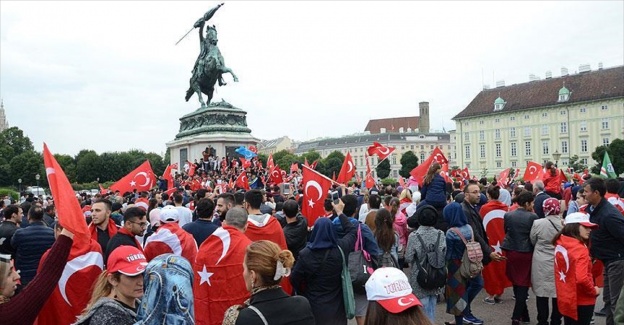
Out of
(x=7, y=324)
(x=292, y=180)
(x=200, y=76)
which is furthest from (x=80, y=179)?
(x=7, y=324)

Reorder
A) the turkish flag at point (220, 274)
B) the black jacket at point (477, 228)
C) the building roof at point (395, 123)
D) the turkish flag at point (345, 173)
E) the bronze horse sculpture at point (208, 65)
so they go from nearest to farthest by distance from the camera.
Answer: the turkish flag at point (220, 274) < the black jacket at point (477, 228) < the turkish flag at point (345, 173) < the bronze horse sculpture at point (208, 65) < the building roof at point (395, 123)

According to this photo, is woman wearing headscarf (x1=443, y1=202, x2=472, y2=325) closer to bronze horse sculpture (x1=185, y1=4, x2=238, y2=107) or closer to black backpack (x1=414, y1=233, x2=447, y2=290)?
black backpack (x1=414, y1=233, x2=447, y2=290)

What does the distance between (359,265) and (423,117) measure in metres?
171

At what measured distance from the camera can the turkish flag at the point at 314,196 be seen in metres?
8.55

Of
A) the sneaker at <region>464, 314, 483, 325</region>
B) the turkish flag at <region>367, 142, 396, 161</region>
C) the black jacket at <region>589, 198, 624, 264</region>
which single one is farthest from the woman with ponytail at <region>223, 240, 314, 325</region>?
the turkish flag at <region>367, 142, 396, 161</region>

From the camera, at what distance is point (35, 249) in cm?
671

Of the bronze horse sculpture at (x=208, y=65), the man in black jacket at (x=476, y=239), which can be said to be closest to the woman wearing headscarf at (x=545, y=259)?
the man in black jacket at (x=476, y=239)

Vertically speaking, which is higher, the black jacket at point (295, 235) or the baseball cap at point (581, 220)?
the baseball cap at point (581, 220)

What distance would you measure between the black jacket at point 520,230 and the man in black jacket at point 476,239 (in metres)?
0.28

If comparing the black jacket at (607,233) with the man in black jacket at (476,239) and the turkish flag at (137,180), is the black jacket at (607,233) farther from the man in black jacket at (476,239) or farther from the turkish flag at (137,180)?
the turkish flag at (137,180)

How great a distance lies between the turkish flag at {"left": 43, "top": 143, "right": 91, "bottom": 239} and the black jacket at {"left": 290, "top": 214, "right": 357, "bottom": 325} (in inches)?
100

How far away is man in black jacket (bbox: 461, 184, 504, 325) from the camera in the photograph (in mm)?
8469

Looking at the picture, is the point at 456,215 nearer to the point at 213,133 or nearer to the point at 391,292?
the point at 391,292

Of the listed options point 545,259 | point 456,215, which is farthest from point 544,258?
point 456,215
